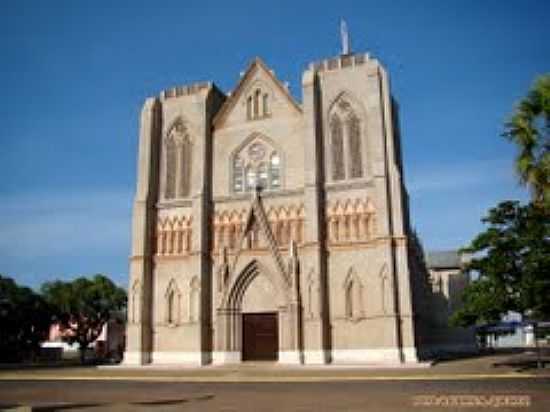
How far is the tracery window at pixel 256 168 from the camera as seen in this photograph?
40312 mm

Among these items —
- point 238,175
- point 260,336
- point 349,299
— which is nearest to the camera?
point 349,299

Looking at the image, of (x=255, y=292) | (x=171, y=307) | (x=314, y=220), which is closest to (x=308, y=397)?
(x=314, y=220)

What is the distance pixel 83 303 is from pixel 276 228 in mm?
26153

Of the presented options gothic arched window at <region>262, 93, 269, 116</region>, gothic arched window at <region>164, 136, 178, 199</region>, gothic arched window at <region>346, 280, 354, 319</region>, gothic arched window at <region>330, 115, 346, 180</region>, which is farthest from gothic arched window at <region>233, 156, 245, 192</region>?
gothic arched window at <region>346, 280, 354, 319</region>

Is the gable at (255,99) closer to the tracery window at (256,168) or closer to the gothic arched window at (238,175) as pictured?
the tracery window at (256,168)

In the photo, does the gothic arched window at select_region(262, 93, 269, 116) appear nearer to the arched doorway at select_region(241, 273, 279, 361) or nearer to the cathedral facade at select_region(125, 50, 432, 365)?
the cathedral facade at select_region(125, 50, 432, 365)

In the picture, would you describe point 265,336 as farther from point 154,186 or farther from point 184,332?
point 154,186

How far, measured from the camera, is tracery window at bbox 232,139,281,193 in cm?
4031

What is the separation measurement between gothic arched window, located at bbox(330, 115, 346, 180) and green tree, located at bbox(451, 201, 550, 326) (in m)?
13.9

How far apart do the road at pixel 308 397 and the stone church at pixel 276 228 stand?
13.8 m

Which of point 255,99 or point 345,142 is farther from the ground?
point 255,99

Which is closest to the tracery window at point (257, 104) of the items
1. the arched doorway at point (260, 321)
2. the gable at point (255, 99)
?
the gable at point (255, 99)

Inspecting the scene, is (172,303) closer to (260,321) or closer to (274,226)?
(260,321)

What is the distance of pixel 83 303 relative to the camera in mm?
53625
